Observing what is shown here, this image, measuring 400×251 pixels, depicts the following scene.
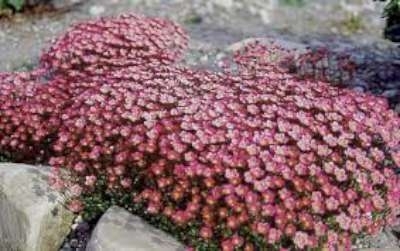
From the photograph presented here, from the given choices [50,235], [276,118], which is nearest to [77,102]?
[50,235]

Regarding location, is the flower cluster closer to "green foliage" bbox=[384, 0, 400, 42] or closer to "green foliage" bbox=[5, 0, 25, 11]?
"green foliage" bbox=[384, 0, 400, 42]

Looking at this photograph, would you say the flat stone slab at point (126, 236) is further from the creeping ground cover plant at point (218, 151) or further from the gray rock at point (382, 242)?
the gray rock at point (382, 242)

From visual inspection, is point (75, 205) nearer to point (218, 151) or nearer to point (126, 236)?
point (126, 236)

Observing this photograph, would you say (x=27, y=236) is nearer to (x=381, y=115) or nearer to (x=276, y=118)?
(x=276, y=118)

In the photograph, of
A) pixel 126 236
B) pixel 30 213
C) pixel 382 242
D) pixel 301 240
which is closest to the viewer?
pixel 301 240


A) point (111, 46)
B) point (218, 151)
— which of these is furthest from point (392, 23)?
point (218, 151)

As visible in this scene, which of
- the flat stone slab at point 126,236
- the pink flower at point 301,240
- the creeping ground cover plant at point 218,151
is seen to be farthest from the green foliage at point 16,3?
the pink flower at point 301,240
